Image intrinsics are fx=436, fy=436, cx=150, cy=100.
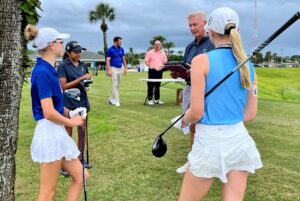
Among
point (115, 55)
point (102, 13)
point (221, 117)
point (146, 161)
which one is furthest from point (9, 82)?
point (102, 13)

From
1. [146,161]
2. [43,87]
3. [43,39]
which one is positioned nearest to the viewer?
[43,87]

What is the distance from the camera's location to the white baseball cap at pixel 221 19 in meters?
3.15

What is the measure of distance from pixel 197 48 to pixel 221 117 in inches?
131

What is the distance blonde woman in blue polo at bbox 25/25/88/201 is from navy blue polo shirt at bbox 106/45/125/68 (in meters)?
9.45

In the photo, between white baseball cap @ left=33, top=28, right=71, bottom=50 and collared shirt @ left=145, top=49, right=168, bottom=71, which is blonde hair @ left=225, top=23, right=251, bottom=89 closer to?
white baseball cap @ left=33, top=28, right=71, bottom=50

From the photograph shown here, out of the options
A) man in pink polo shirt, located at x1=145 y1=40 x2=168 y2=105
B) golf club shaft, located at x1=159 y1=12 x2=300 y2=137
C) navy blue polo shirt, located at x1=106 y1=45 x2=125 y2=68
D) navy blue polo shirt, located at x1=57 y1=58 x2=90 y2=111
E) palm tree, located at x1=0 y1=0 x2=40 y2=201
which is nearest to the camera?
golf club shaft, located at x1=159 y1=12 x2=300 y2=137

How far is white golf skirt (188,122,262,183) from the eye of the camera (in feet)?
10.2

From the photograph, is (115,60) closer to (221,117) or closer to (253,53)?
(221,117)

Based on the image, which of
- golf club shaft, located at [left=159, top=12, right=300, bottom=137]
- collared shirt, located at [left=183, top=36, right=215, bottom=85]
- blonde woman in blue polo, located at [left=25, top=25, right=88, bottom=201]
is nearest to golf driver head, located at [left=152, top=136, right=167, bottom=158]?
blonde woman in blue polo, located at [left=25, top=25, right=88, bottom=201]

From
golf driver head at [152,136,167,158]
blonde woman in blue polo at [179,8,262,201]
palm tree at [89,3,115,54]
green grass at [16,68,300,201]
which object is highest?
palm tree at [89,3,115,54]

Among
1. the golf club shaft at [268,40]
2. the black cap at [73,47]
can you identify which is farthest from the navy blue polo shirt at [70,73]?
the golf club shaft at [268,40]

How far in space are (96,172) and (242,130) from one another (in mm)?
3863

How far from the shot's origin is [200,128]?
3.21 m

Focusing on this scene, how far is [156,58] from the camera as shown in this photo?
45.8ft
